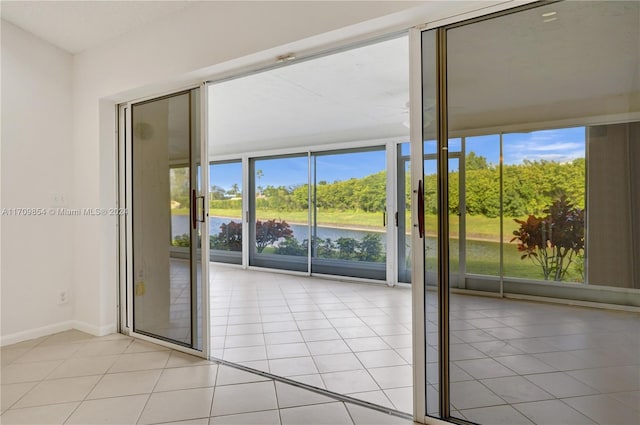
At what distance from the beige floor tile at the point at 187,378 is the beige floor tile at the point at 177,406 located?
65 mm

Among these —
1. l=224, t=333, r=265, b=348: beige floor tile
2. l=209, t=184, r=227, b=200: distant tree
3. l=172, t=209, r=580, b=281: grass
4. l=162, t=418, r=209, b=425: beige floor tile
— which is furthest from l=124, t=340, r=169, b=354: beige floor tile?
l=209, t=184, r=227, b=200: distant tree

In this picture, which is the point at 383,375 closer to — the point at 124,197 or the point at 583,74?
the point at 583,74

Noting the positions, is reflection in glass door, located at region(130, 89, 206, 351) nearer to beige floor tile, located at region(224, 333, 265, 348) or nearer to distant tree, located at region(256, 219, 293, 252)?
beige floor tile, located at region(224, 333, 265, 348)

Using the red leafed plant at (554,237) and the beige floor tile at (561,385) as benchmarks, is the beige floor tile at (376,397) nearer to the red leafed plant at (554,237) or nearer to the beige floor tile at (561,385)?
the beige floor tile at (561,385)

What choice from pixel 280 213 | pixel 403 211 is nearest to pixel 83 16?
pixel 280 213

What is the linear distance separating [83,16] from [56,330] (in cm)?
285

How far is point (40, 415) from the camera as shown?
6.40ft

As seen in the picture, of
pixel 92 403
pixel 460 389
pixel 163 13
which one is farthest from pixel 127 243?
pixel 460 389

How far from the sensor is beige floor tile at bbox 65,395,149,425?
189 centimetres

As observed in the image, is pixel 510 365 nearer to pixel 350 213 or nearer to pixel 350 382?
pixel 350 382

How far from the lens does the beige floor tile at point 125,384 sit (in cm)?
219

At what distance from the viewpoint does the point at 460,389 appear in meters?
1.81

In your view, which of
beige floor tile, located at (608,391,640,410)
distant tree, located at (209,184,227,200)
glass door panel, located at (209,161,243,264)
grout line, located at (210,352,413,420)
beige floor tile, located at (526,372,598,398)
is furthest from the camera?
distant tree, located at (209,184,227,200)

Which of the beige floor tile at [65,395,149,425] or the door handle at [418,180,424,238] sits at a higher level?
the door handle at [418,180,424,238]
